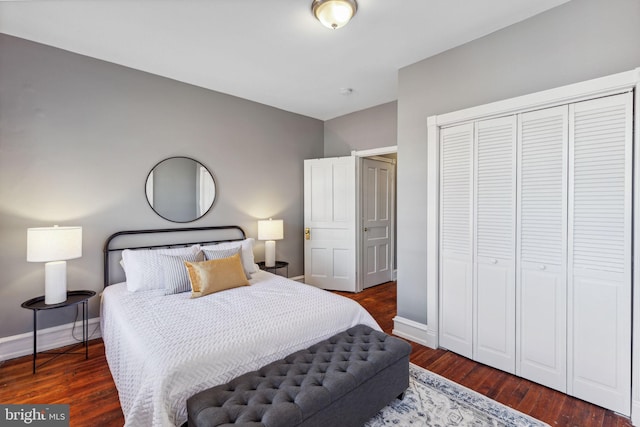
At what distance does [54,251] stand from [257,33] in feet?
7.98

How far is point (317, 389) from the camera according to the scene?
1498mm

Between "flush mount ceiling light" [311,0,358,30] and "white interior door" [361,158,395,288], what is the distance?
8.47 feet

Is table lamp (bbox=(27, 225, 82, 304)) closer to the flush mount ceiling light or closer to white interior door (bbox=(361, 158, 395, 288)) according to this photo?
the flush mount ceiling light

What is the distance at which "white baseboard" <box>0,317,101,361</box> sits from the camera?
100 inches

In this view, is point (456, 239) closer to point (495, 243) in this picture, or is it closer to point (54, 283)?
point (495, 243)

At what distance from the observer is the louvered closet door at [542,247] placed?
6.91 feet

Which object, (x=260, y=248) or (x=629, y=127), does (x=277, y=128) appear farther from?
(x=629, y=127)

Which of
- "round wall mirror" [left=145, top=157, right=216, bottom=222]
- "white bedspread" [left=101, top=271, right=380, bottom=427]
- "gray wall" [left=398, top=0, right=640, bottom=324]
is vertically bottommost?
"white bedspread" [left=101, top=271, right=380, bottom=427]

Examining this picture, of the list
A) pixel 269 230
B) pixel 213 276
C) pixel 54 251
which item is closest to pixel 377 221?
pixel 269 230

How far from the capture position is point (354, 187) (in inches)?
173

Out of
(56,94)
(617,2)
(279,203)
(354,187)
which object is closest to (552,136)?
(617,2)

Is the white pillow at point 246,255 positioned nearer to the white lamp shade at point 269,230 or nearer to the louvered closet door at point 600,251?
the white lamp shade at point 269,230

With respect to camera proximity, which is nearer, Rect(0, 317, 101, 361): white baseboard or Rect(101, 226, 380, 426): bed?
Rect(101, 226, 380, 426): bed

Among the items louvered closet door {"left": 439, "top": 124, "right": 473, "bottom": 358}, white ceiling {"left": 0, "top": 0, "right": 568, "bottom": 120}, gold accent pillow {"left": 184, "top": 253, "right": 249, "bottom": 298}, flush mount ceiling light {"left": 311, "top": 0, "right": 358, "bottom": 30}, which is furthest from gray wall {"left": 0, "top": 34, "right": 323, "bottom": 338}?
louvered closet door {"left": 439, "top": 124, "right": 473, "bottom": 358}
